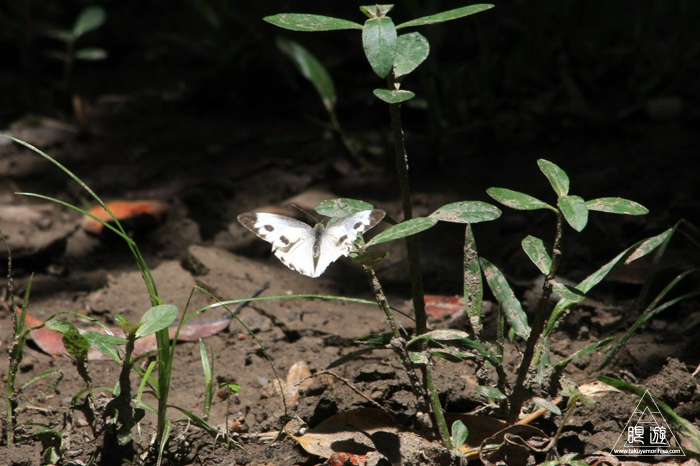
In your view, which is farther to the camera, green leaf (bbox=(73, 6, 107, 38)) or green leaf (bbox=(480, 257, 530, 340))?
green leaf (bbox=(73, 6, 107, 38))

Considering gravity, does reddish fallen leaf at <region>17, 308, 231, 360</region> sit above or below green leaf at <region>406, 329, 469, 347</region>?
below

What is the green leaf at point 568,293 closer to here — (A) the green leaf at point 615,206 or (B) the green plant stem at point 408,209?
(A) the green leaf at point 615,206

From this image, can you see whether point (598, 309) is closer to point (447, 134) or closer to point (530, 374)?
point (530, 374)

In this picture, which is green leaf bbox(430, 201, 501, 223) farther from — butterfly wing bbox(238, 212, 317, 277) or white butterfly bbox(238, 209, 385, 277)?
butterfly wing bbox(238, 212, 317, 277)

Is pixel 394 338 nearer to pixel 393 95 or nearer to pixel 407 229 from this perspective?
pixel 407 229

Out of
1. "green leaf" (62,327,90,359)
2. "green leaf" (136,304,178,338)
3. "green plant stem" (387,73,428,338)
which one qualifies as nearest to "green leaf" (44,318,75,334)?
"green leaf" (62,327,90,359)

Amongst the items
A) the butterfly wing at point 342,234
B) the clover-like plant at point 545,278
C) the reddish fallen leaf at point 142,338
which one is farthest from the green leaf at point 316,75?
the clover-like plant at point 545,278
